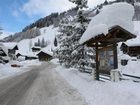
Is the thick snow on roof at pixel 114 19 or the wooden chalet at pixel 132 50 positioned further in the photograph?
the wooden chalet at pixel 132 50

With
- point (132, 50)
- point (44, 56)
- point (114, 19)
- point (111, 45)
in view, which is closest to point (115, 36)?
point (111, 45)

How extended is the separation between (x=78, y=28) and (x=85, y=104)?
1605 centimetres

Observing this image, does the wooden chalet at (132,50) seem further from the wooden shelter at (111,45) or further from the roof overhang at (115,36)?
the roof overhang at (115,36)

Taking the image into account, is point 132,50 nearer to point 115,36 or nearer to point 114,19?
point 115,36

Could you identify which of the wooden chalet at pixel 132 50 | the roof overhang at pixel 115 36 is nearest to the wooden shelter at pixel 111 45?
the roof overhang at pixel 115 36

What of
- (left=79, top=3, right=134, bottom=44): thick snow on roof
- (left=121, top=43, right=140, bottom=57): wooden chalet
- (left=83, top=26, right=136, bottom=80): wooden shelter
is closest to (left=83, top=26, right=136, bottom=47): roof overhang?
(left=83, top=26, right=136, bottom=80): wooden shelter

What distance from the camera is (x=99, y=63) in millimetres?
18766

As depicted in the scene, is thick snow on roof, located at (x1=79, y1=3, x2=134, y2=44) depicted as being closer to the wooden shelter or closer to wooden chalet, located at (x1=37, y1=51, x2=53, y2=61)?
the wooden shelter

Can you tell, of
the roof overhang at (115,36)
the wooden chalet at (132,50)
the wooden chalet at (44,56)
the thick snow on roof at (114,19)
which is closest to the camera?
the thick snow on roof at (114,19)

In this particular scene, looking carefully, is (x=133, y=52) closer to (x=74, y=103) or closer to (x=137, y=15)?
(x=74, y=103)

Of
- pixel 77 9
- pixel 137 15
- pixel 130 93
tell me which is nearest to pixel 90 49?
pixel 77 9

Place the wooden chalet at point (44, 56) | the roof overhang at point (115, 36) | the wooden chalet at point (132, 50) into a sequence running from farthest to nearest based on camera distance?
1. the wooden chalet at point (44, 56)
2. the wooden chalet at point (132, 50)
3. the roof overhang at point (115, 36)

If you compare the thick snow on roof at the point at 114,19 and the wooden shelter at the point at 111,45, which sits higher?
the thick snow on roof at the point at 114,19

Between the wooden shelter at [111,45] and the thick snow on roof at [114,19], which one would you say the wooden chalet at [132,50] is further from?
the thick snow on roof at [114,19]
